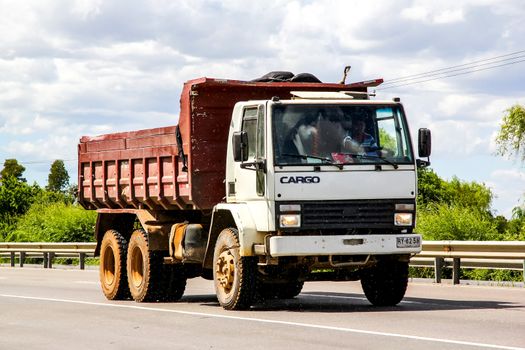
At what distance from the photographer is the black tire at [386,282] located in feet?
51.3

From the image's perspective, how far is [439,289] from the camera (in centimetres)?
1988

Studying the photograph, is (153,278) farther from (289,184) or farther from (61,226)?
(61,226)

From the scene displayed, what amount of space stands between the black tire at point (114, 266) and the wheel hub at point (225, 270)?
388 cm

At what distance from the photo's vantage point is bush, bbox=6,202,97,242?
1865 inches

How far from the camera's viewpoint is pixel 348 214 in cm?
1455

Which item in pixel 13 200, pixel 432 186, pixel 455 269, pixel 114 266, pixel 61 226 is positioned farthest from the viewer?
pixel 432 186

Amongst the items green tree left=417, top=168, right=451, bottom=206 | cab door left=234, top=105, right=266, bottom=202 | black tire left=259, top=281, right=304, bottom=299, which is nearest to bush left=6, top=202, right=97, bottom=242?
black tire left=259, top=281, right=304, bottom=299

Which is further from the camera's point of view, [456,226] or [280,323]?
[456,226]

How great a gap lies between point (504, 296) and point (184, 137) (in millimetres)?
Answer: 5240

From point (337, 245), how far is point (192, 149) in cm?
281

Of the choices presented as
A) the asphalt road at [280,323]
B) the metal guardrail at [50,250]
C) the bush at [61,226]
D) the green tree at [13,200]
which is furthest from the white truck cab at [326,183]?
the green tree at [13,200]

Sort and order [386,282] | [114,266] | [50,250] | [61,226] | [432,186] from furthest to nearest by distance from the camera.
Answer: [432,186] → [61,226] → [50,250] → [114,266] → [386,282]

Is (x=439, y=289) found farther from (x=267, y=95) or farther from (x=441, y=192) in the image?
(x=441, y=192)

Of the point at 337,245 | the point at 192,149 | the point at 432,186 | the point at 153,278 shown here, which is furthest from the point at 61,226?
the point at 432,186
